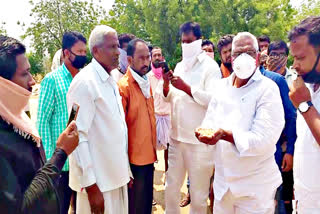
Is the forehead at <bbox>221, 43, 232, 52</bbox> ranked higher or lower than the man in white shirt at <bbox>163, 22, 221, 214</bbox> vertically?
higher

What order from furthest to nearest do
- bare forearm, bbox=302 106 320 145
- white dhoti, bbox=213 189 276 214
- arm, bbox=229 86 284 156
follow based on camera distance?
1. white dhoti, bbox=213 189 276 214
2. arm, bbox=229 86 284 156
3. bare forearm, bbox=302 106 320 145

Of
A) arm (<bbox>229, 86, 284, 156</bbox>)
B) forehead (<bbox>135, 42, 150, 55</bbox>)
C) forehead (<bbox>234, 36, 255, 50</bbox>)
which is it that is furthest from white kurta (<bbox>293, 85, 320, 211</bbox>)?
forehead (<bbox>135, 42, 150, 55</bbox>)

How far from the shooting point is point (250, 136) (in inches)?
85.2

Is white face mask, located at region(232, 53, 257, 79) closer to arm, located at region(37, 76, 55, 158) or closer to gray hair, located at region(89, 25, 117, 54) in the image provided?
gray hair, located at region(89, 25, 117, 54)

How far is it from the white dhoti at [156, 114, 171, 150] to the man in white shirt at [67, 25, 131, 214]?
1261 millimetres

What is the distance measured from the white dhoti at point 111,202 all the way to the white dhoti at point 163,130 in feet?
4.15

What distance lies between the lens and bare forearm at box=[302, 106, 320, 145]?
1759 mm

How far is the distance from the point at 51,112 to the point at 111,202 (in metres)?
1.13

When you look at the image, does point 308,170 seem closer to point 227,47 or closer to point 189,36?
point 189,36

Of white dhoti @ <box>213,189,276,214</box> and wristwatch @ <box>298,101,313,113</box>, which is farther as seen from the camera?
white dhoti @ <box>213,189,276,214</box>

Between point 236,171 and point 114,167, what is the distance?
0.97 m

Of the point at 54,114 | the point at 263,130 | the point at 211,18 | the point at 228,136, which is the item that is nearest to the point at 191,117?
the point at 228,136

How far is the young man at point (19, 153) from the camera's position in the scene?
4.56 ft

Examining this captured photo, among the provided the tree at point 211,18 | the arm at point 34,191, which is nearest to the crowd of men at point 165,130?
the arm at point 34,191
